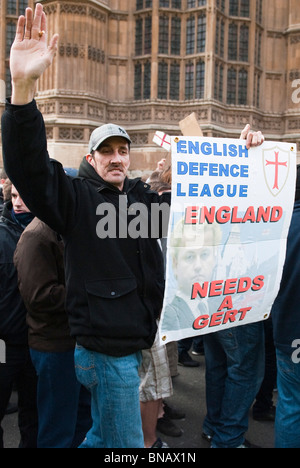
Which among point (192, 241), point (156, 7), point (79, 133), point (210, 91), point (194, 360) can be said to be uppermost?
point (156, 7)

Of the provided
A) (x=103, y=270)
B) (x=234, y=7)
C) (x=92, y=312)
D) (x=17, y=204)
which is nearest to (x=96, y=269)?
(x=103, y=270)

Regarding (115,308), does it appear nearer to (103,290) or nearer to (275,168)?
(103,290)

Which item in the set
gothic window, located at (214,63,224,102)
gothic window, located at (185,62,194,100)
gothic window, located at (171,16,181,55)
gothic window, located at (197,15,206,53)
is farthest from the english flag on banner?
gothic window, located at (171,16,181,55)

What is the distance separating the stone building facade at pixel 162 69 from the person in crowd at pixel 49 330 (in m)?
12.0

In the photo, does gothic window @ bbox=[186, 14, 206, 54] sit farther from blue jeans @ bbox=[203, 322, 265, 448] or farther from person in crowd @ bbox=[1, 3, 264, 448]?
person in crowd @ bbox=[1, 3, 264, 448]

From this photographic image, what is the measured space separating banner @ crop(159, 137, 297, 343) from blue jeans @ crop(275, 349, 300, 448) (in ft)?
1.03

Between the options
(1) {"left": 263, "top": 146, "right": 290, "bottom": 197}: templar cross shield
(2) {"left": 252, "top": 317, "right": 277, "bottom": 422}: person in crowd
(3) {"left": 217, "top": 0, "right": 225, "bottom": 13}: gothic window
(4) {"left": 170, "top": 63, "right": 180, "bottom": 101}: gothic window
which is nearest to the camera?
(1) {"left": 263, "top": 146, "right": 290, "bottom": 197}: templar cross shield

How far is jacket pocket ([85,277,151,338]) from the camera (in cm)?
183

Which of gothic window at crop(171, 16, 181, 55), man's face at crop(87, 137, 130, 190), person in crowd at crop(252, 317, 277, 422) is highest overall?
gothic window at crop(171, 16, 181, 55)

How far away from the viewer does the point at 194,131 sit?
2.79 metres

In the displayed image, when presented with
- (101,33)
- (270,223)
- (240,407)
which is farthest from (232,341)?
(101,33)

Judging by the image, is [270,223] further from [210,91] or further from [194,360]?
[210,91]

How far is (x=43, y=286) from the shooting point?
7.64 ft

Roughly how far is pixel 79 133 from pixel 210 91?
463 cm
